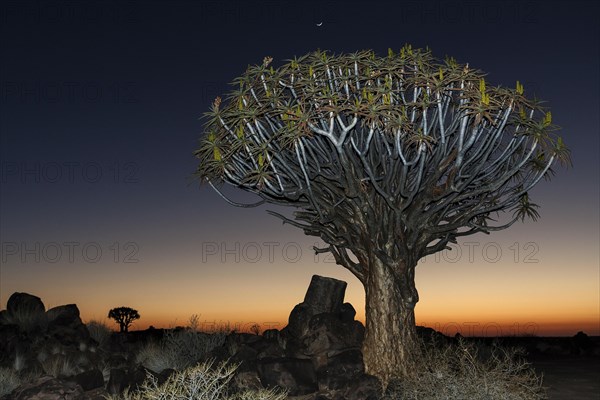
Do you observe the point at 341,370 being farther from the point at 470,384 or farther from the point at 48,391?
the point at 48,391

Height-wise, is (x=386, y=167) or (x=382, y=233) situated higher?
(x=386, y=167)

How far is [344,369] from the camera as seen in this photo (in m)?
13.3

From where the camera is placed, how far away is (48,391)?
1185 centimetres

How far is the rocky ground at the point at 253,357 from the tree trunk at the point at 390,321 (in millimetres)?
474

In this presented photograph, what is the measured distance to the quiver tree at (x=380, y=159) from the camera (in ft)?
41.7

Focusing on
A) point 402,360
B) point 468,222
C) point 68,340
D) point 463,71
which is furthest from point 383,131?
point 68,340

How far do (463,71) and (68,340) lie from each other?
12063mm

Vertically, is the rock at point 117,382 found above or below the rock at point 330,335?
below

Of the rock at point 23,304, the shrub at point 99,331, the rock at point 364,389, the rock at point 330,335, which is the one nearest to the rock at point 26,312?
the rock at point 23,304

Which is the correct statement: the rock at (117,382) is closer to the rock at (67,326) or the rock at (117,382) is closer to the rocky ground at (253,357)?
the rocky ground at (253,357)

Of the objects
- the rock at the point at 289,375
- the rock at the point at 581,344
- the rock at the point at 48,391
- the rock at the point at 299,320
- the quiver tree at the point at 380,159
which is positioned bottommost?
the rock at the point at 48,391

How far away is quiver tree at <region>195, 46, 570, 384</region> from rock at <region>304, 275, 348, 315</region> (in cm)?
133

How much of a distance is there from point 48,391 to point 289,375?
438 centimetres

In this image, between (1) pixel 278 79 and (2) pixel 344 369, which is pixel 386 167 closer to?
(1) pixel 278 79
